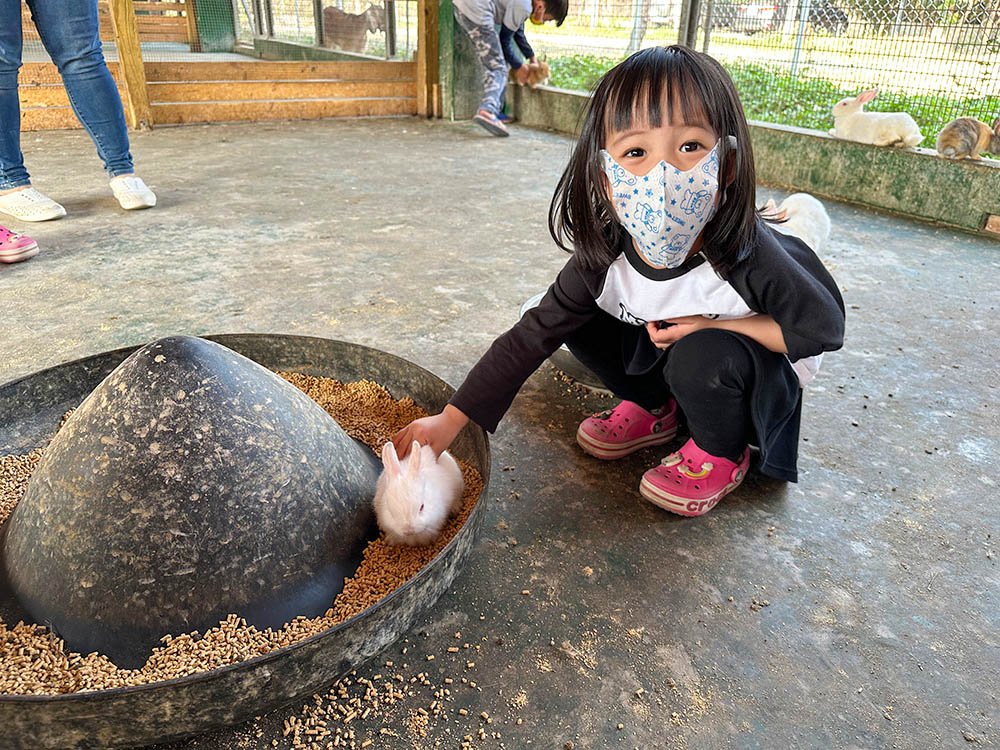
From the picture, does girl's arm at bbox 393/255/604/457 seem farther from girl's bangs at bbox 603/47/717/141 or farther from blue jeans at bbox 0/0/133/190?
blue jeans at bbox 0/0/133/190

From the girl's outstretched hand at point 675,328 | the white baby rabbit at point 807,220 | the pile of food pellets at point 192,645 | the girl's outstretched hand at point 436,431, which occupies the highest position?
the girl's outstretched hand at point 675,328

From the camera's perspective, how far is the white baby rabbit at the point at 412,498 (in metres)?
1.20

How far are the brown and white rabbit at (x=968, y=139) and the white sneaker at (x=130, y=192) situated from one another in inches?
155

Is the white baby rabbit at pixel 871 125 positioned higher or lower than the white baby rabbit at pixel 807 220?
higher

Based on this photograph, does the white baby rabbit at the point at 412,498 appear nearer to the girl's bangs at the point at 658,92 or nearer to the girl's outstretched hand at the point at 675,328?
the girl's outstretched hand at the point at 675,328

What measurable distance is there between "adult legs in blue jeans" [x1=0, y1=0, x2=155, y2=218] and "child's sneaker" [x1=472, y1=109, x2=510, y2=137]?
2841 millimetres

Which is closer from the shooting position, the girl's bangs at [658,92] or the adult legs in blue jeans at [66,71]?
the girl's bangs at [658,92]

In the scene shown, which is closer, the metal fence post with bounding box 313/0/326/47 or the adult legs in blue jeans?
the adult legs in blue jeans

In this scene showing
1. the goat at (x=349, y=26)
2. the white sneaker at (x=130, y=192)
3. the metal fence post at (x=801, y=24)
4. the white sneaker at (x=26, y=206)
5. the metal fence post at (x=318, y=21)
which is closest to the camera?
the white sneaker at (x=26, y=206)

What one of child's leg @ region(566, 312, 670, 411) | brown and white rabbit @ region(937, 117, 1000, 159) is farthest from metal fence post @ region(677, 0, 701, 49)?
child's leg @ region(566, 312, 670, 411)

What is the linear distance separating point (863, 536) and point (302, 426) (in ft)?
3.65

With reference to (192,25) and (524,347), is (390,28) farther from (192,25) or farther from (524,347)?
(524,347)

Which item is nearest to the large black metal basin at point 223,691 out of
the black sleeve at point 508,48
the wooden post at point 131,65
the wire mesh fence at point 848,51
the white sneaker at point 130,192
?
the white sneaker at point 130,192

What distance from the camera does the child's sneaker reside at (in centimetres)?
554
